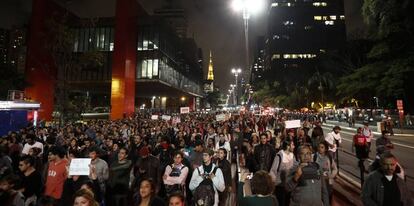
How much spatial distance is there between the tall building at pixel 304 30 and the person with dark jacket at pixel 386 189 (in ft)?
386

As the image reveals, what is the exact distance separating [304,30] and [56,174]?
414 ft

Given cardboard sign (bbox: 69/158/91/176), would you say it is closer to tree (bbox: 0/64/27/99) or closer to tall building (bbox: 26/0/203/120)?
tall building (bbox: 26/0/203/120)

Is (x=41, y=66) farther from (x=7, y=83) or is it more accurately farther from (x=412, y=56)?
(x=412, y=56)

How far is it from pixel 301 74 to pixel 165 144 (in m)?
72.1

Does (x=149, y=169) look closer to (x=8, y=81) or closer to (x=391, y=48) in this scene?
(x=391, y=48)

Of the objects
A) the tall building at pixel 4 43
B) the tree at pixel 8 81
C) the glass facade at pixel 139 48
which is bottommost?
the tree at pixel 8 81

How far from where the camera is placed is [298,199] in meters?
4.71

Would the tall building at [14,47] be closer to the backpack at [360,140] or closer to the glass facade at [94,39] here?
the glass facade at [94,39]

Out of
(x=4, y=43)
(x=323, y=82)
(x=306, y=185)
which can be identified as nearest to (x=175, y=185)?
(x=306, y=185)

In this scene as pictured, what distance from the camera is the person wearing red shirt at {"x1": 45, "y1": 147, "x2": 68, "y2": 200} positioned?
5898mm

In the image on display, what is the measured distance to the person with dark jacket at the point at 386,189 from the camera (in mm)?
4242

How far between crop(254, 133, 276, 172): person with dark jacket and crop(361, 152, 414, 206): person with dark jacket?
3.59 meters

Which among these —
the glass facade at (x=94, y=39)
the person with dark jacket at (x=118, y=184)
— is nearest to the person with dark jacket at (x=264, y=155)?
the person with dark jacket at (x=118, y=184)

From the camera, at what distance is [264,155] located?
799 centimetres
